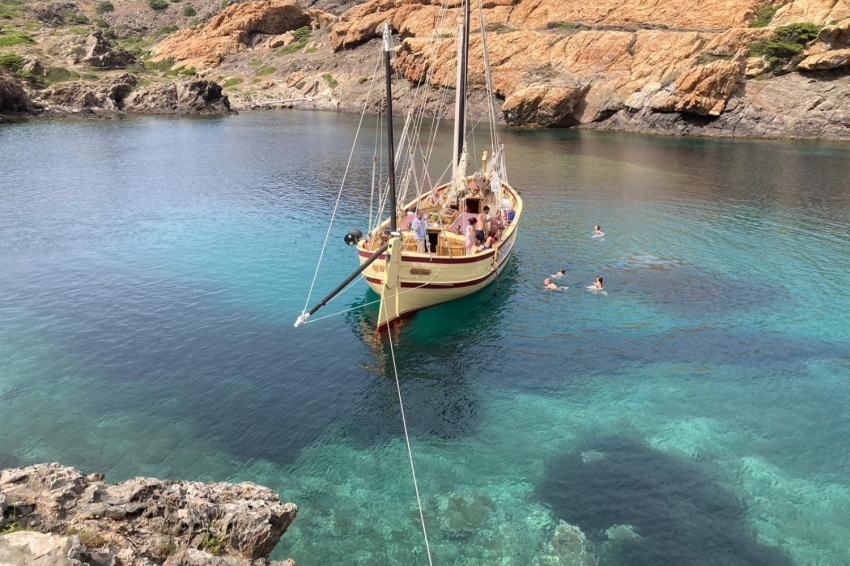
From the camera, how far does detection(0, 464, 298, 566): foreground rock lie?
8.85 meters

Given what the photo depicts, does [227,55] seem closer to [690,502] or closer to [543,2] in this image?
[543,2]

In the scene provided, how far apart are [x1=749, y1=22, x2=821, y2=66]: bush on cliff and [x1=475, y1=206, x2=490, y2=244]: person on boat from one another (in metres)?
74.0

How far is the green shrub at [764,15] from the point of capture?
292 ft

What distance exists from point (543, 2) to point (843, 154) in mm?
64139

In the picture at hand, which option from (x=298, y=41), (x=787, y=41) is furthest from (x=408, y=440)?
(x=298, y=41)

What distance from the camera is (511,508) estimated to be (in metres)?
15.3

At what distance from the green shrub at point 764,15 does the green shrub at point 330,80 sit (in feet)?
272

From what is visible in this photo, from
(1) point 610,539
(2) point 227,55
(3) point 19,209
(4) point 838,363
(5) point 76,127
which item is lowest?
(1) point 610,539

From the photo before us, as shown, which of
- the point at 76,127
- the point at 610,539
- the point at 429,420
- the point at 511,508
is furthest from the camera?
the point at 76,127

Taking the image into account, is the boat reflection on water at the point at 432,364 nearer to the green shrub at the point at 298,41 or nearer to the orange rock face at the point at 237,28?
the green shrub at the point at 298,41

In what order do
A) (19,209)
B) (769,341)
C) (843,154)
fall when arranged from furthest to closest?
(843,154) < (19,209) < (769,341)

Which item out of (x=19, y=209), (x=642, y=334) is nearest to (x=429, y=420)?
(x=642, y=334)

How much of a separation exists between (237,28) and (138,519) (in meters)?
173

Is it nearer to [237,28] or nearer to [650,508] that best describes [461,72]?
[650,508]
